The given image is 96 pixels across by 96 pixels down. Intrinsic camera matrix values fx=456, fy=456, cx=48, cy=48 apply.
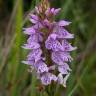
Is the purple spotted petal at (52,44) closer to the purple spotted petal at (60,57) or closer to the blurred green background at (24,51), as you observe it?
the purple spotted petal at (60,57)

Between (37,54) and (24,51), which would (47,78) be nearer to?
(37,54)

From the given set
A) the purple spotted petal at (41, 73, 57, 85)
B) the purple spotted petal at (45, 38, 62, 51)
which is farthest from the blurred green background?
the purple spotted petal at (45, 38, 62, 51)

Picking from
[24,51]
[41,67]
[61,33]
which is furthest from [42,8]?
[24,51]

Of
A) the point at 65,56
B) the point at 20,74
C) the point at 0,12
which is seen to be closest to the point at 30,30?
the point at 65,56

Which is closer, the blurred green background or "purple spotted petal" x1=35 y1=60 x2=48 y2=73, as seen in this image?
"purple spotted petal" x1=35 y1=60 x2=48 y2=73

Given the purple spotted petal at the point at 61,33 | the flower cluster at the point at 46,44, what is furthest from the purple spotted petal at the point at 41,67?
the purple spotted petal at the point at 61,33

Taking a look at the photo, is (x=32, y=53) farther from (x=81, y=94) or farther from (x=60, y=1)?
(x=60, y=1)

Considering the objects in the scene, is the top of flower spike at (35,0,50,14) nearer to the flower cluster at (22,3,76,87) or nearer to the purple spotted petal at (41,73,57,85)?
the flower cluster at (22,3,76,87)

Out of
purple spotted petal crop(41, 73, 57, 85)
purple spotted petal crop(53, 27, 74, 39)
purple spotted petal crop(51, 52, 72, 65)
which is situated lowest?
purple spotted petal crop(41, 73, 57, 85)
